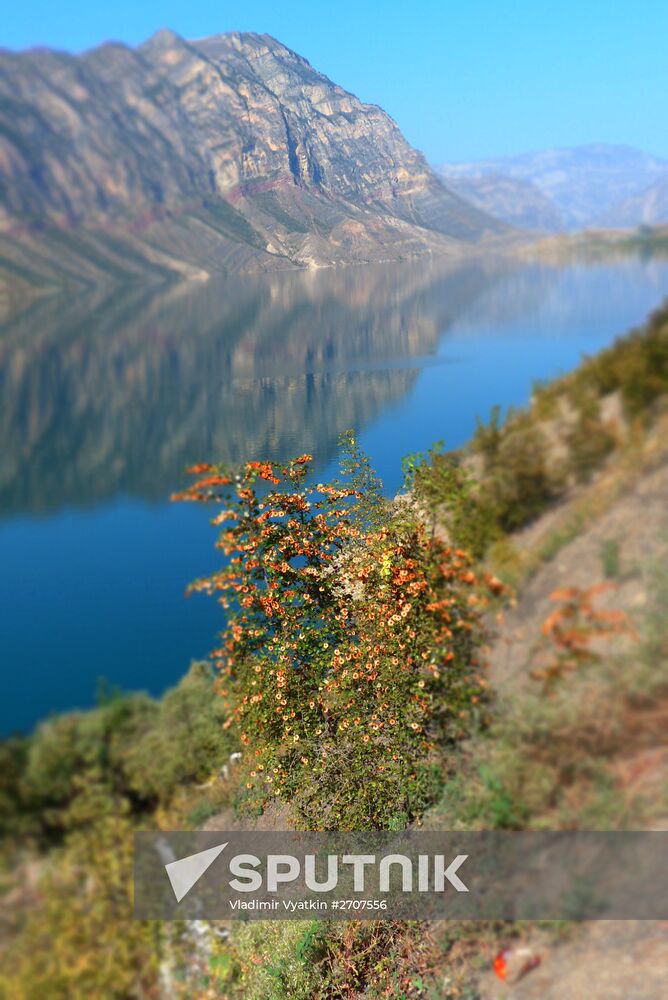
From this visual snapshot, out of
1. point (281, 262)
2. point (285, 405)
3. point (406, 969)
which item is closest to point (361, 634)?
point (406, 969)

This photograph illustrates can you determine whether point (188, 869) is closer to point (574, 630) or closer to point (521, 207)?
point (574, 630)

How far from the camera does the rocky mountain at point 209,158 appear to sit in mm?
7977

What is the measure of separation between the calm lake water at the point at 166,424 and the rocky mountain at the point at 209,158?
2.04 meters

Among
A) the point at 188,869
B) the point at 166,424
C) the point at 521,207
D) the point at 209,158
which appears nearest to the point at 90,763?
the point at 188,869

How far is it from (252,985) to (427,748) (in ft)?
7.57

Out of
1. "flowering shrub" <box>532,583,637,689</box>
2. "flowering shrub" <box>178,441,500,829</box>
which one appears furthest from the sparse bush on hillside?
"flowering shrub" <box>532,583,637,689</box>

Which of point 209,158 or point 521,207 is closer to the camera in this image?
point 209,158

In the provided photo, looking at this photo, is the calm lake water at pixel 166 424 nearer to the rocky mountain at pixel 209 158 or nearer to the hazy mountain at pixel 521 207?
the hazy mountain at pixel 521 207

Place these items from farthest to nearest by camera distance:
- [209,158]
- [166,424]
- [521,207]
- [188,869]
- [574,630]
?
[521,207] → [209,158] → [166,424] → [188,869] → [574,630]

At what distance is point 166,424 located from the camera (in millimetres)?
10047

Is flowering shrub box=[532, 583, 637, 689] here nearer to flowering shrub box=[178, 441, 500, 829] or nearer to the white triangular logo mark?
flowering shrub box=[178, 441, 500, 829]

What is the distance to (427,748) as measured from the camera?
4.57m

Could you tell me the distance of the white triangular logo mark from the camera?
4.46m

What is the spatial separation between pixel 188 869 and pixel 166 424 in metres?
6.77
